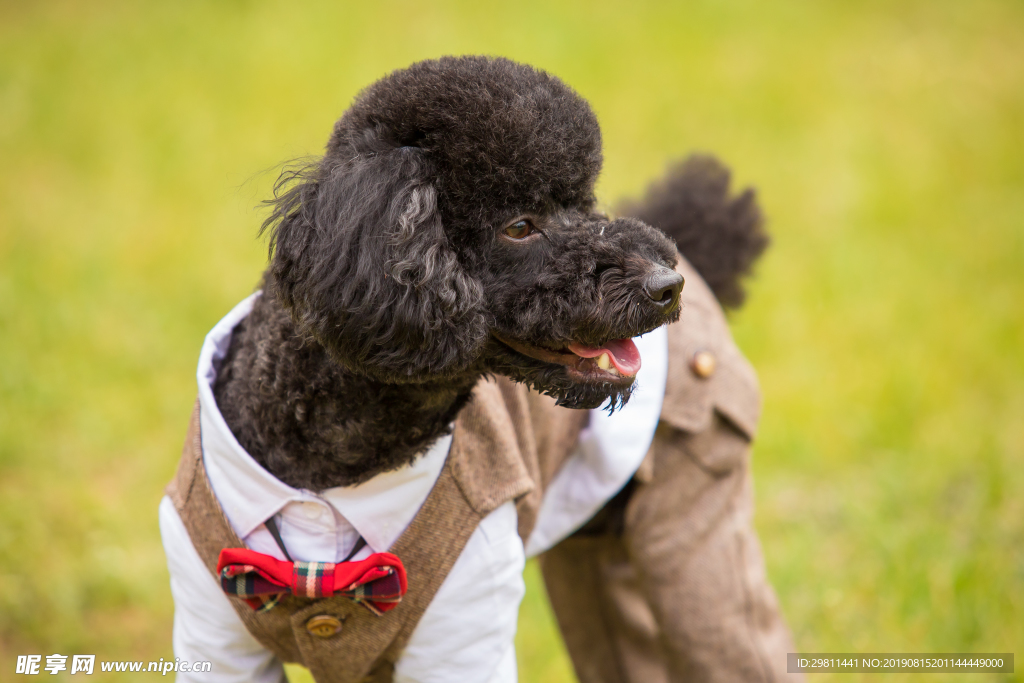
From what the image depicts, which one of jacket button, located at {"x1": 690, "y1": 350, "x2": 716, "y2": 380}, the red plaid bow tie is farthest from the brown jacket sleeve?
the red plaid bow tie

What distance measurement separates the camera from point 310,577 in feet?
4.56

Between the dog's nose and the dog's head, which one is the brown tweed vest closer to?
the dog's head

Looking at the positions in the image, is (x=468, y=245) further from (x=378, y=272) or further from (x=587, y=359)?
(x=587, y=359)

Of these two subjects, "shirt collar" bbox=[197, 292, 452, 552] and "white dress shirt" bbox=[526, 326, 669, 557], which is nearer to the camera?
"shirt collar" bbox=[197, 292, 452, 552]

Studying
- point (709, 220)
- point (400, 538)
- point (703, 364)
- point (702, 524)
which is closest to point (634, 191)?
point (709, 220)

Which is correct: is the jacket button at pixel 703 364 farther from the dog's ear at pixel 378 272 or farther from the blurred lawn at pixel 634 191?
the dog's ear at pixel 378 272

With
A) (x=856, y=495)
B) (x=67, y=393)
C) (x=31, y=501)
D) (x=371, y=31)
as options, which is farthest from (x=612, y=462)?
(x=371, y=31)

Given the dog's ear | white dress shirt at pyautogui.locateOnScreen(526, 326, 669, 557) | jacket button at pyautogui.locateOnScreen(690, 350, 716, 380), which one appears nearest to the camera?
the dog's ear

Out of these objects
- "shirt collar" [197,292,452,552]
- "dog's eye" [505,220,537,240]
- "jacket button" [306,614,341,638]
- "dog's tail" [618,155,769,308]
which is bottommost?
"jacket button" [306,614,341,638]

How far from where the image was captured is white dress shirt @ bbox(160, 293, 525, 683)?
1422mm

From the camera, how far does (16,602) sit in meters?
2.53

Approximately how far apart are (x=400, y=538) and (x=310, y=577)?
16 centimetres

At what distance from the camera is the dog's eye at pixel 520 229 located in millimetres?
1364

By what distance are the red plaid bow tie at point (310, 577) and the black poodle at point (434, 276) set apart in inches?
5.4
